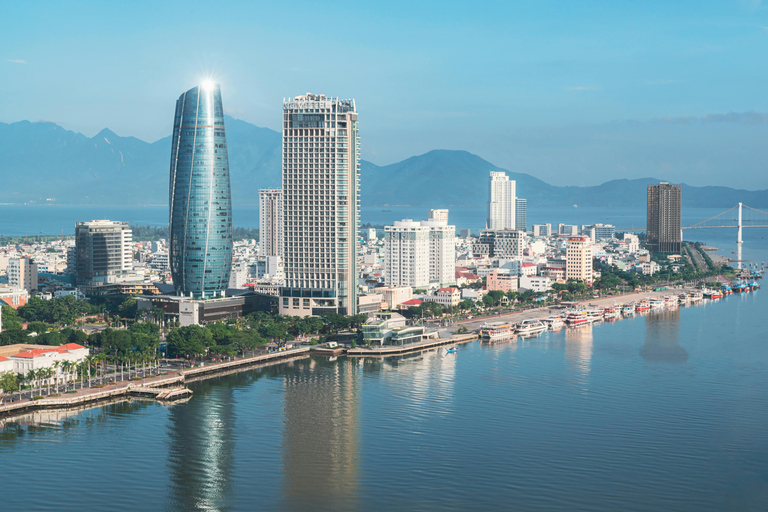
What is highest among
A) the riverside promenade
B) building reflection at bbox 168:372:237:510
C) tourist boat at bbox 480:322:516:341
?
tourist boat at bbox 480:322:516:341

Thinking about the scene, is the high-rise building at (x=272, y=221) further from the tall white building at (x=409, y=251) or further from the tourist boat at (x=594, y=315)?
the tourist boat at (x=594, y=315)

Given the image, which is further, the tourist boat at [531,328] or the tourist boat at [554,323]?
the tourist boat at [554,323]

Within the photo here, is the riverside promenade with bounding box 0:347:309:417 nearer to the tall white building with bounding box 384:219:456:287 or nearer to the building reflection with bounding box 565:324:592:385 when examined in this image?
the building reflection with bounding box 565:324:592:385

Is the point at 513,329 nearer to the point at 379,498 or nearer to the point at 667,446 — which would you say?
the point at 667,446

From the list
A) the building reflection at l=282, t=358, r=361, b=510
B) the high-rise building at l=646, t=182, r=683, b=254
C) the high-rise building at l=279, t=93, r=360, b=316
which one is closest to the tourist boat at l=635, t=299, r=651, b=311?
the high-rise building at l=279, t=93, r=360, b=316

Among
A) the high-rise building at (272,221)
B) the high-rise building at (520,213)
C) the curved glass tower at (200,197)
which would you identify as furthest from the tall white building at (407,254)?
the high-rise building at (520,213)

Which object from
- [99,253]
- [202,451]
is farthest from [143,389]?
[99,253]

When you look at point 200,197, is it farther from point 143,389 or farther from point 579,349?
point 579,349
